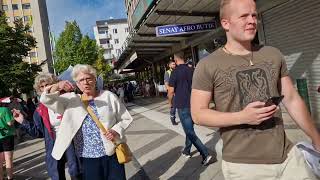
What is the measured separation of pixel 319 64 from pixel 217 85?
324 inches

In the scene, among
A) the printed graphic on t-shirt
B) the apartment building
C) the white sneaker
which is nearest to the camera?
the printed graphic on t-shirt

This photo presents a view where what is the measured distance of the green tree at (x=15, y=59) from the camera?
22.4 metres

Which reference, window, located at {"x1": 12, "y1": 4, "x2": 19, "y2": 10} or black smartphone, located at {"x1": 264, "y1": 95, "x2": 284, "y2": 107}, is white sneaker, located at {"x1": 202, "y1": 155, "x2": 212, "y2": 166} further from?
window, located at {"x1": 12, "y1": 4, "x2": 19, "y2": 10}

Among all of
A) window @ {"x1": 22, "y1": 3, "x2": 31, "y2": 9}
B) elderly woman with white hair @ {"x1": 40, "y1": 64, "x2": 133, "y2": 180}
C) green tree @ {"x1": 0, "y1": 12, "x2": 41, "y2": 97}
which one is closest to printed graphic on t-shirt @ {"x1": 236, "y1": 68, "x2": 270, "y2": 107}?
elderly woman with white hair @ {"x1": 40, "y1": 64, "x2": 133, "y2": 180}

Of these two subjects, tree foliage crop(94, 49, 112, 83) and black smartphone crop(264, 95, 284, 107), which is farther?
tree foliage crop(94, 49, 112, 83)

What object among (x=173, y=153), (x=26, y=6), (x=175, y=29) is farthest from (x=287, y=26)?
(x=26, y=6)

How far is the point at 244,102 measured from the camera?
8.18ft

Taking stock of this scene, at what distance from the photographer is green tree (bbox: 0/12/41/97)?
22406mm

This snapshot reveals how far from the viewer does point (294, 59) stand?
443 inches

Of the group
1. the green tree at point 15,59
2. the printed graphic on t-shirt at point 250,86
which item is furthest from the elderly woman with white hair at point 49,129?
the green tree at point 15,59

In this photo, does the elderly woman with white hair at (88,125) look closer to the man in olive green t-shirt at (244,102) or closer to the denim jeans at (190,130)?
the man in olive green t-shirt at (244,102)

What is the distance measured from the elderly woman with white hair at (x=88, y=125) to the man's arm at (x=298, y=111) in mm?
2128

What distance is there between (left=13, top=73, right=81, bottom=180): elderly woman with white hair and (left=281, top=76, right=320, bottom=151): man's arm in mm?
2895

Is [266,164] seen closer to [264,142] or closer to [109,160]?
[264,142]
